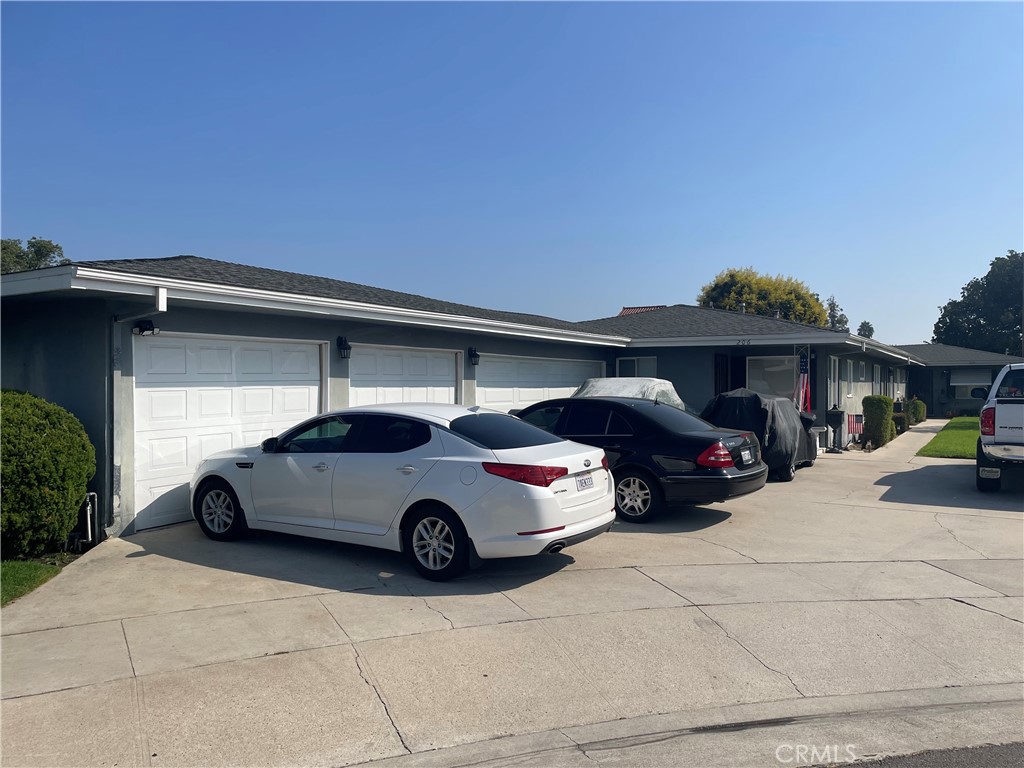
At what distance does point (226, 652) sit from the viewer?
16.7ft

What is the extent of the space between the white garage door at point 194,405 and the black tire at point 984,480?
1068 centimetres

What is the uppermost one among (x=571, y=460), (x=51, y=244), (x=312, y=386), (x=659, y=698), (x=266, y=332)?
(x=51, y=244)

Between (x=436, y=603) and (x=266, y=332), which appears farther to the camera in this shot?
(x=266, y=332)

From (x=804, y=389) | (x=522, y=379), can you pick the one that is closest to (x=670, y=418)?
(x=522, y=379)

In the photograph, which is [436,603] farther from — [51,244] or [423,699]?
[51,244]

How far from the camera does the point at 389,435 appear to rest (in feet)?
23.8

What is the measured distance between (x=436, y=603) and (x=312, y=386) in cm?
541

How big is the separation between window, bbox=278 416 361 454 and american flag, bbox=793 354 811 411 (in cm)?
1268

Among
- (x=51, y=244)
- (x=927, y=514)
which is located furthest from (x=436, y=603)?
(x=51, y=244)

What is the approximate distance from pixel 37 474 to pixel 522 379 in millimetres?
9965

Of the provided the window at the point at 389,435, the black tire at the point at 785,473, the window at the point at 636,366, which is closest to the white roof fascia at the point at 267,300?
the window at the point at 389,435

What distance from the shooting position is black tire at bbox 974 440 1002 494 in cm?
1206

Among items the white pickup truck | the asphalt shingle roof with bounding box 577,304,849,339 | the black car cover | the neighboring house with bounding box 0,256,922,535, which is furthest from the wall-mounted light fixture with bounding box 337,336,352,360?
the white pickup truck

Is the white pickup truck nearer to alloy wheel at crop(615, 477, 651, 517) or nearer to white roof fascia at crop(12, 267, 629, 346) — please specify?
alloy wheel at crop(615, 477, 651, 517)
